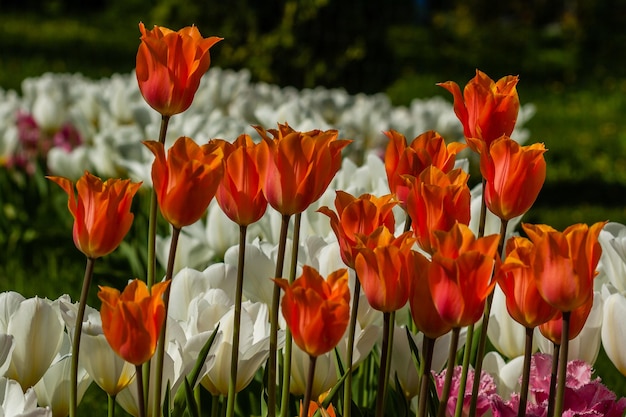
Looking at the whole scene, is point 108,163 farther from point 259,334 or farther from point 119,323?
point 119,323

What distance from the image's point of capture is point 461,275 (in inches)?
37.0

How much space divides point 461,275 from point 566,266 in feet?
0.34

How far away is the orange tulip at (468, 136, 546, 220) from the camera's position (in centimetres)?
109

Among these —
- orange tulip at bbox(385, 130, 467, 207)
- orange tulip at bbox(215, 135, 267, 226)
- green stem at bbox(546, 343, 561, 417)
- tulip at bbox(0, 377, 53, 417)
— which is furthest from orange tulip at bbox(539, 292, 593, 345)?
tulip at bbox(0, 377, 53, 417)

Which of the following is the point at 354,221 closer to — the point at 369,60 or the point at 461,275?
the point at 461,275

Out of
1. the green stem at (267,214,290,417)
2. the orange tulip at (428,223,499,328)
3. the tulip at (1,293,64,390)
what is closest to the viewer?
the orange tulip at (428,223,499,328)

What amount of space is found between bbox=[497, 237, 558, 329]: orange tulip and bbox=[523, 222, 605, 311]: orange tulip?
0.02 metres

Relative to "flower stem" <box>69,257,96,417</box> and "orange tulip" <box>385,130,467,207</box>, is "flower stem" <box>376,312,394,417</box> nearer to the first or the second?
"orange tulip" <box>385,130,467,207</box>

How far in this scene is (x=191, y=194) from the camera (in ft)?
3.45

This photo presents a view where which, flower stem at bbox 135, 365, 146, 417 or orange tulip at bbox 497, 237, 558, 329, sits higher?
orange tulip at bbox 497, 237, 558, 329

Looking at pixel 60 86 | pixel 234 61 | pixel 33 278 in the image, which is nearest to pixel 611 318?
pixel 33 278

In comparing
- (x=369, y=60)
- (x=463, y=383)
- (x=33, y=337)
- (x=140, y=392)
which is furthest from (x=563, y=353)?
(x=369, y=60)

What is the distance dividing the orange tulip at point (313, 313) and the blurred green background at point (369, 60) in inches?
72.7

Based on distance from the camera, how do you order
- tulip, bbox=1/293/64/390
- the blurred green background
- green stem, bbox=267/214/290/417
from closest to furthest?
green stem, bbox=267/214/290/417, tulip, bbox=1/293/64/390, the blurred green background
